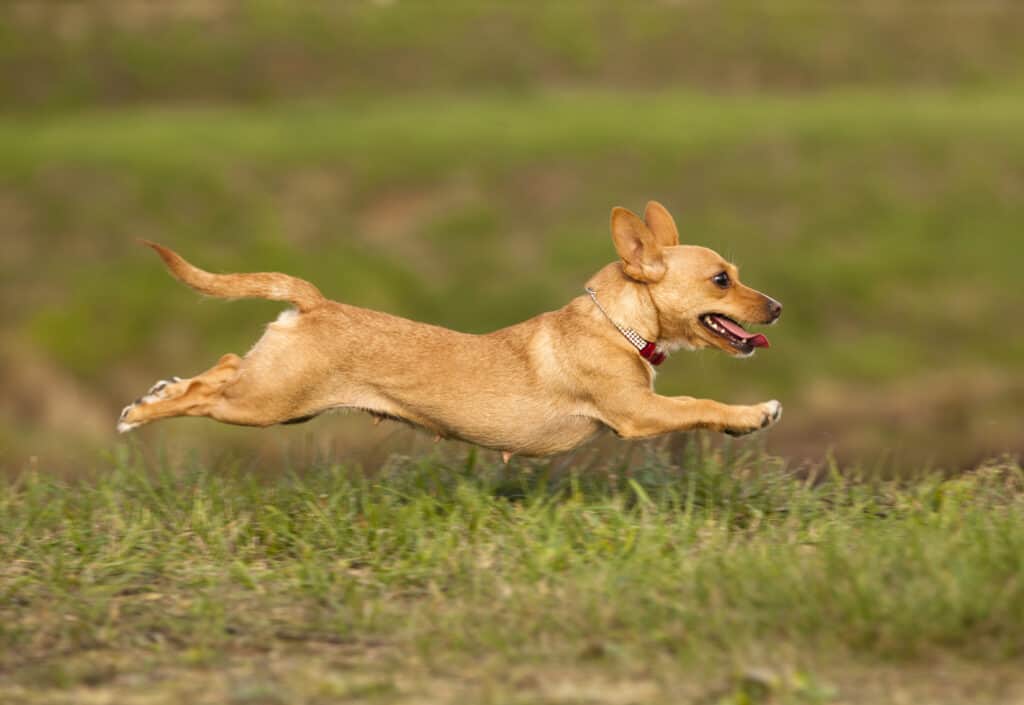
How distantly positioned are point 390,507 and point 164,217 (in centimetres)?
1325

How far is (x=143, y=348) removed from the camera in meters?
18.0

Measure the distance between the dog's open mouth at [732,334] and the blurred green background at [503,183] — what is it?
240 inches

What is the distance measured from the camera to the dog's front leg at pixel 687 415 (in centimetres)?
766

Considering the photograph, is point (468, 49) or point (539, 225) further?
point (468, 49)

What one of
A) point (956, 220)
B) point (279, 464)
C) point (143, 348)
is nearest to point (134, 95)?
point (143, 348)

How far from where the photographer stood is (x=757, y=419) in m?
7.65

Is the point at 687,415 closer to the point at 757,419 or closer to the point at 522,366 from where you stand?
the point at 757,419

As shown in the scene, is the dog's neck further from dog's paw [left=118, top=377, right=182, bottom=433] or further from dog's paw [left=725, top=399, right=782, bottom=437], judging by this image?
dog's paw [left=118, top=377, right=182, bottom=433]

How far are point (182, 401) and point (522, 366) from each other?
67.2 inches

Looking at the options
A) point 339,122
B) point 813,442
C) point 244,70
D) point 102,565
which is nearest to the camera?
point 102,565

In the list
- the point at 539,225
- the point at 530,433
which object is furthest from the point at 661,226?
the point at 539,225

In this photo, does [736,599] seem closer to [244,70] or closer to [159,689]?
[159,689]

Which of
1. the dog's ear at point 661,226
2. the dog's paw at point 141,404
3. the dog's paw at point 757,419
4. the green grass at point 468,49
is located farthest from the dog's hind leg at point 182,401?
the green grass at point 468,49

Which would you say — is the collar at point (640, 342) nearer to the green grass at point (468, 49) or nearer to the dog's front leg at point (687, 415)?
the dog's front leg at point (687, 415)
